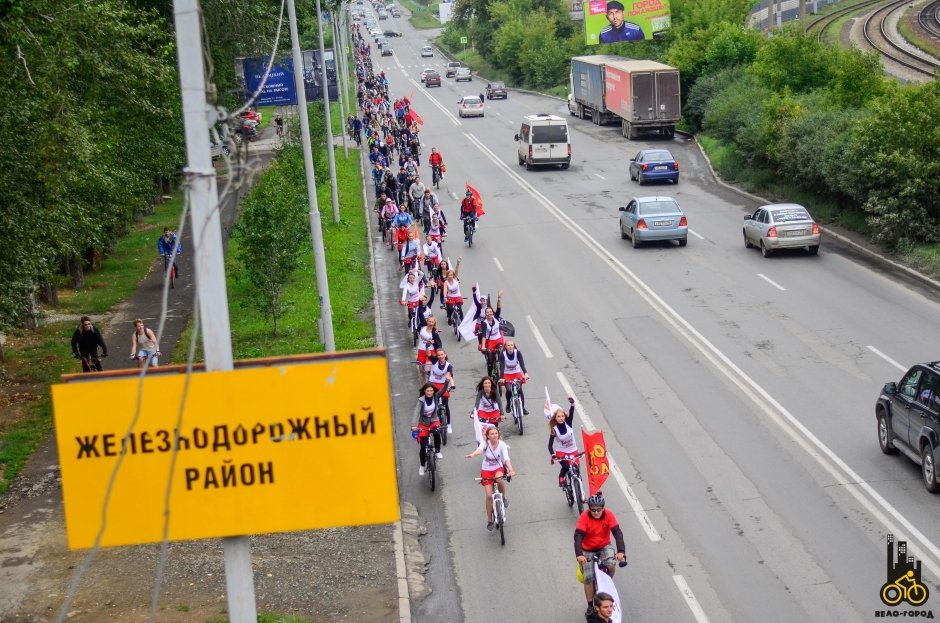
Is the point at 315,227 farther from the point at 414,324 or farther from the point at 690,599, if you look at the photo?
the point at 690,599

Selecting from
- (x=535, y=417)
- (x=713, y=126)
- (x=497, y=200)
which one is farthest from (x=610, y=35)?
(x=535, y=417)

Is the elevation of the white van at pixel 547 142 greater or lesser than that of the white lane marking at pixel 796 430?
greater

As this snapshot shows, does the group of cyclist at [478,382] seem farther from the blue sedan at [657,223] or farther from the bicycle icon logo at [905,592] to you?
the blue sedan at [657,223]

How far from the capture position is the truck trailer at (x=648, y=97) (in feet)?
174

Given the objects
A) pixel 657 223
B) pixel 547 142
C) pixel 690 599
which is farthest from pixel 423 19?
pixel 690 599

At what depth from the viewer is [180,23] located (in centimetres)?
679

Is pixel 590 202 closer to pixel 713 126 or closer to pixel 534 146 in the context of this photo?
pixel 534 146

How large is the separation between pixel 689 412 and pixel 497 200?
78.8 feet

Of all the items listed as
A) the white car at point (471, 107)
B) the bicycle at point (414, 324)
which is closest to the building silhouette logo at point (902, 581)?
the bicycle at point (414, 324)

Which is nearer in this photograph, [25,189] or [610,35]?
[25,189]

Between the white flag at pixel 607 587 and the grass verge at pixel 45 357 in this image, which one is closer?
the white flag at pixel 607 587

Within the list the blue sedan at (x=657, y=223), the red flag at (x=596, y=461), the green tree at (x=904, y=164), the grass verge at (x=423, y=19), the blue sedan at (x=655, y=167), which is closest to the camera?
the red flag at (x=596, y=461)

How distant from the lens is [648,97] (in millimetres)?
53625

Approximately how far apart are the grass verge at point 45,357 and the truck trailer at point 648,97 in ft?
77.5
